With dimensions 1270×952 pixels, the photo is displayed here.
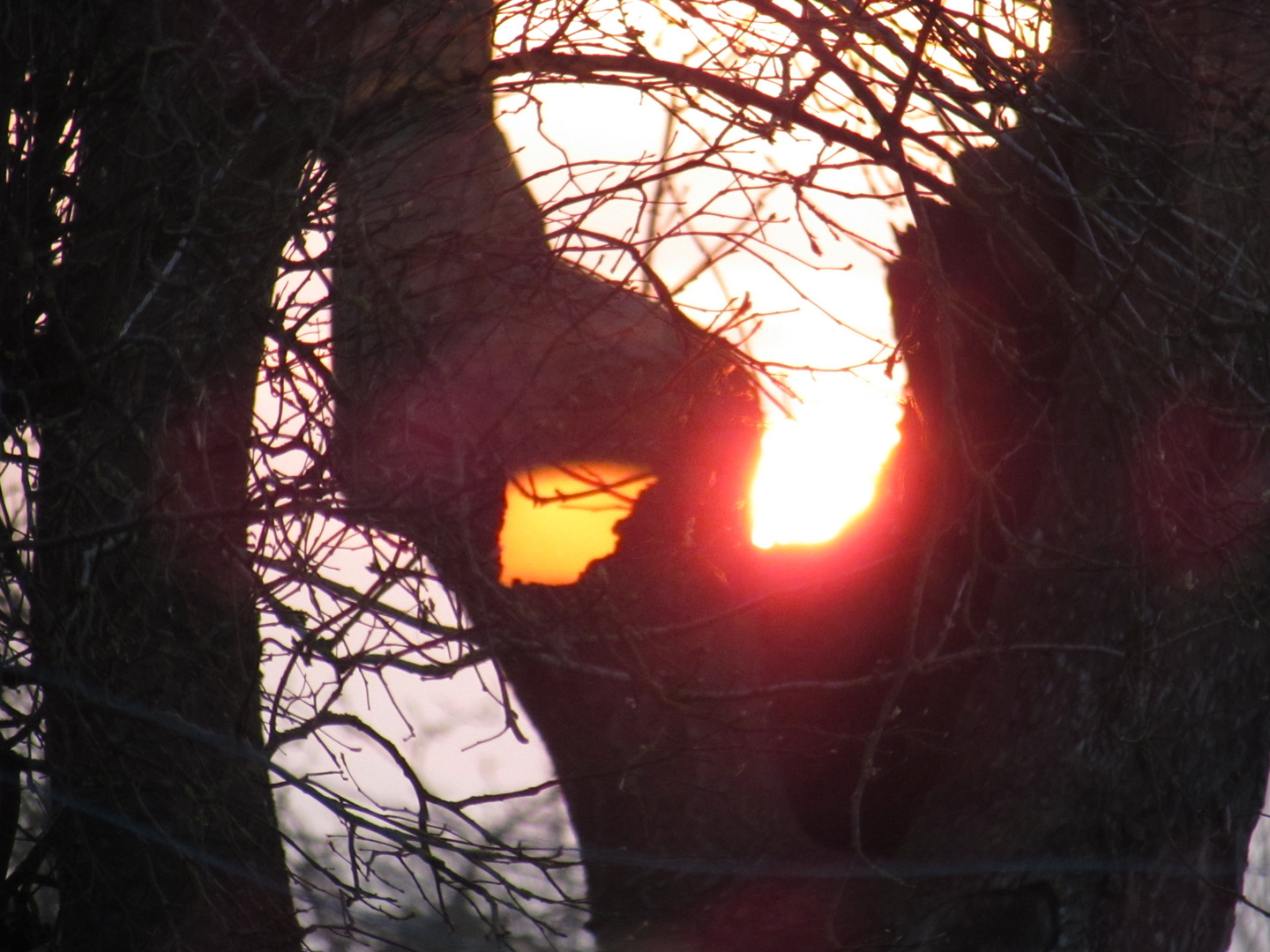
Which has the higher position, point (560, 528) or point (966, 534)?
point (560, 528)

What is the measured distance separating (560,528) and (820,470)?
3.00 feet

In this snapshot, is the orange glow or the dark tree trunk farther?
the orange glow

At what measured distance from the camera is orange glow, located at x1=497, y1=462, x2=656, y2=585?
162 inches

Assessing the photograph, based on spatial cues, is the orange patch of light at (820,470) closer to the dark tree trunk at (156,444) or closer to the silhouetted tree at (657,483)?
the silhouetted tree at (657,483)

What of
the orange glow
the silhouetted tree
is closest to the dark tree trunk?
the silhouetted tree

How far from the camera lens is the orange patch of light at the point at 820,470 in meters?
4.16

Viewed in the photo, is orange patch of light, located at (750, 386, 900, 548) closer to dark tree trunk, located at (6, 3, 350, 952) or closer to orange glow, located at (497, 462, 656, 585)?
orange glow, located at (497, 462, 656, 585)

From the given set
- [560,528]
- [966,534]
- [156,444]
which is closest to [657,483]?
[560,528]

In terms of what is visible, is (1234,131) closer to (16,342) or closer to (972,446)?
(972,446)

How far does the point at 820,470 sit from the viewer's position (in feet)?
14.1

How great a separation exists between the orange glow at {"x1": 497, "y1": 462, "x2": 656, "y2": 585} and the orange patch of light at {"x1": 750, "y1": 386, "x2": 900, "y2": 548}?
0.42 meters

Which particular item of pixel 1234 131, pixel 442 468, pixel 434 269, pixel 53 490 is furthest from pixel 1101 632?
pixel 53 490

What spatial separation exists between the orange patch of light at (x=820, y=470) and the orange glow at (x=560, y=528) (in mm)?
422

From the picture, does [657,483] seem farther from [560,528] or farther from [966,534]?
[966,534]
